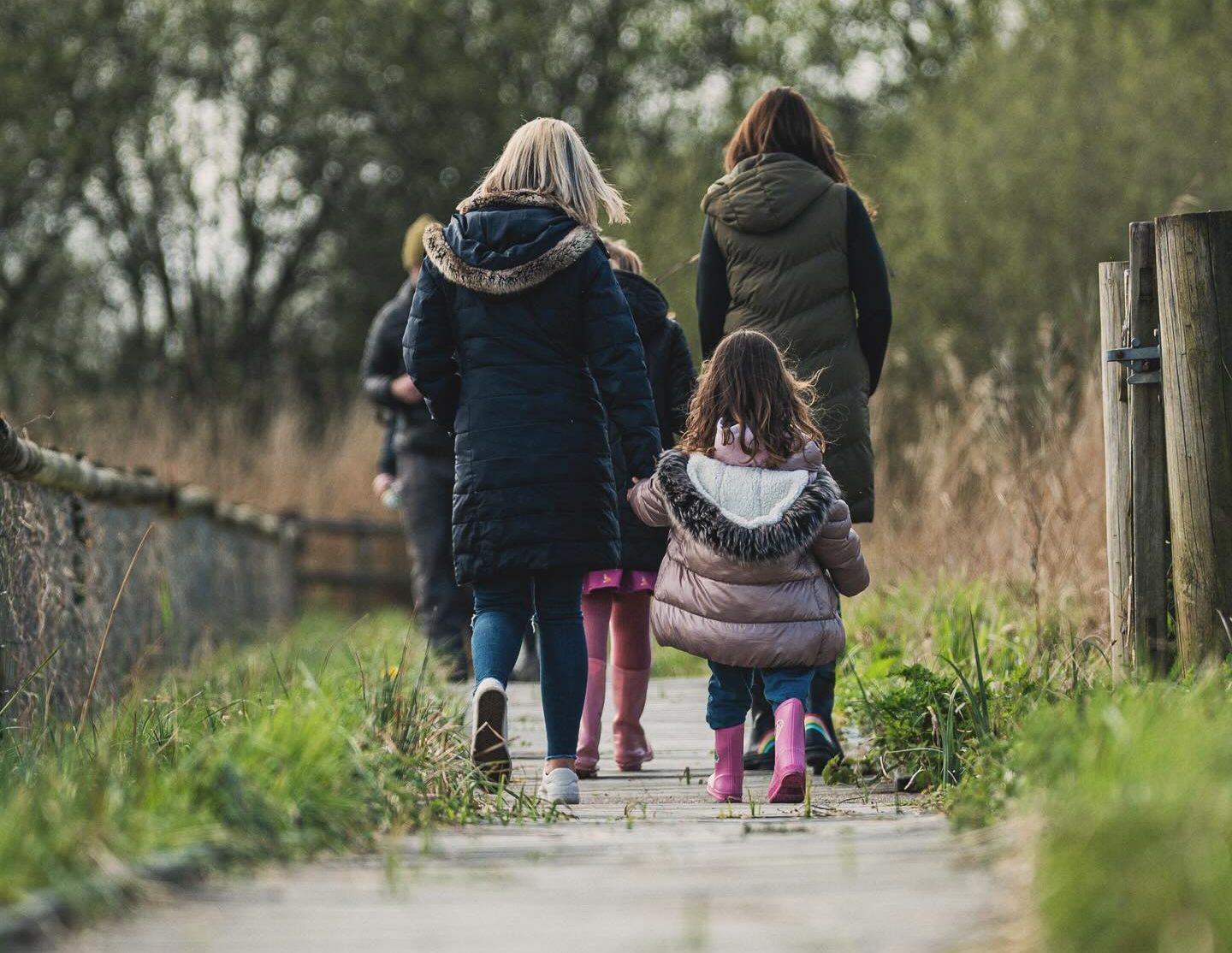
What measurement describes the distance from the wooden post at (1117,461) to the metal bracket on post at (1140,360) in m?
0.06

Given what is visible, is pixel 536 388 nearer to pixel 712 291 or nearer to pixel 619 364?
pixel 619 364

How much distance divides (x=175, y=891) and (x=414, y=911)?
37 cm

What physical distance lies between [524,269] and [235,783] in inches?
70.6

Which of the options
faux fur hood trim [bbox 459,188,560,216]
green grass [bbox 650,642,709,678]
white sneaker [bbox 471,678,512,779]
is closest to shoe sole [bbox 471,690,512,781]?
white sneaker [bbox 471,678,512,779]

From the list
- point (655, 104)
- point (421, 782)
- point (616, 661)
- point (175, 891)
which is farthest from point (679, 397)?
point (655, 104)

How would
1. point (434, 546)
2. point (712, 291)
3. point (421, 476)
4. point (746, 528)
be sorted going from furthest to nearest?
point (434, 546) → point (421, 476) → point (712, 291) → point (746, 528)

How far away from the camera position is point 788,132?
5051 millimetres

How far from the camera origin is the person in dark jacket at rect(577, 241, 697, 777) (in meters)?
5.04

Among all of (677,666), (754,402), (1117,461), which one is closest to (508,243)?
(754,402)

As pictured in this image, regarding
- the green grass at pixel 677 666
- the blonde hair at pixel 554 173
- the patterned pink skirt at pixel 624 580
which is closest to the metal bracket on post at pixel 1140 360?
the blonde hair at pixel 554 173

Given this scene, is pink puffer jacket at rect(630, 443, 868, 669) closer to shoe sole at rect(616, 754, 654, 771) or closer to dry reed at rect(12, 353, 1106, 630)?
shoe sole at rect(616, 754, 654, 771)

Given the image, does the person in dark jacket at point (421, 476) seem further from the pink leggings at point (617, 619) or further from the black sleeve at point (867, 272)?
the black sleeve at point (867, 272)

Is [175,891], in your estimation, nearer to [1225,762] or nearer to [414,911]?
[414,911]

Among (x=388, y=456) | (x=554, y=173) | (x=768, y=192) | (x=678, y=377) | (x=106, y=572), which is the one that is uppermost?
(x=768, y=192)
